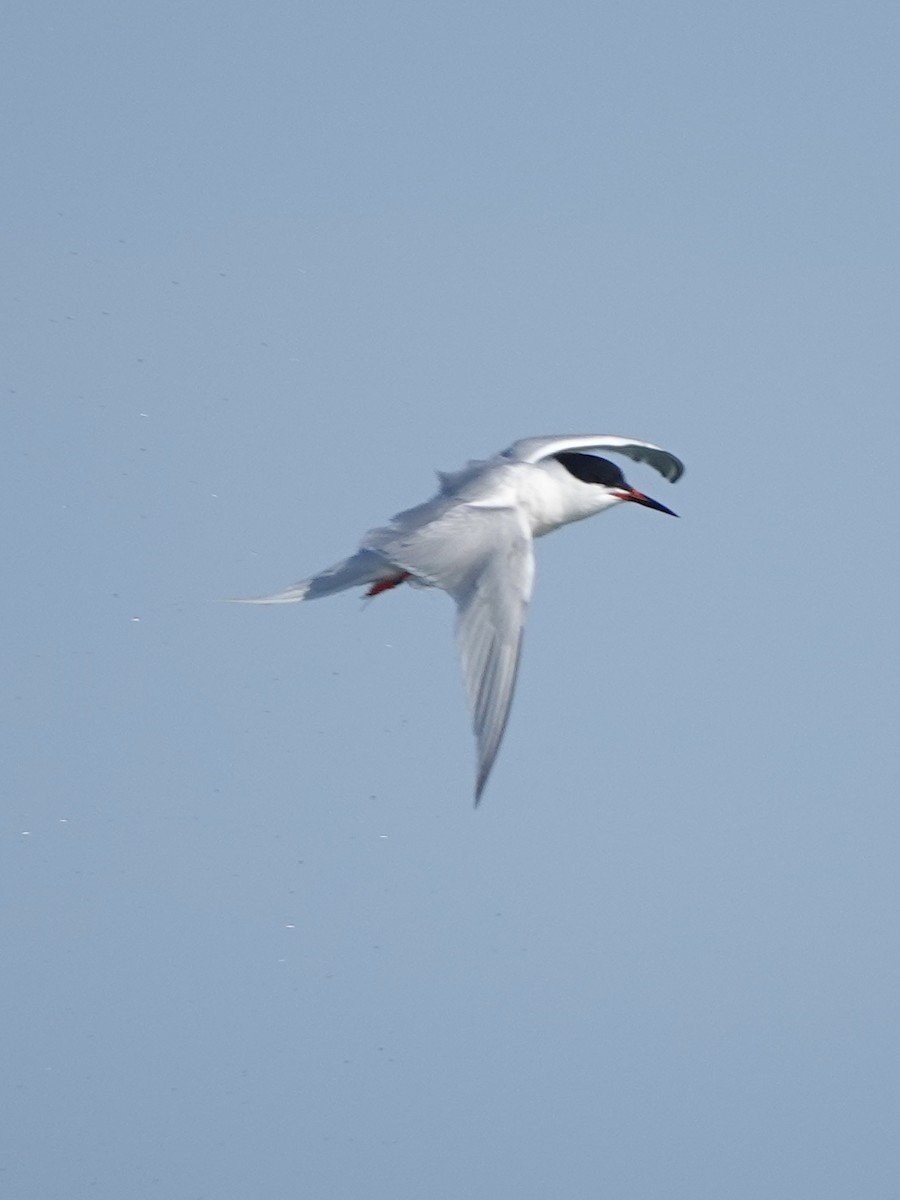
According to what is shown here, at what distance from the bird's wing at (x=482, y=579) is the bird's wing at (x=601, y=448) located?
1000mm

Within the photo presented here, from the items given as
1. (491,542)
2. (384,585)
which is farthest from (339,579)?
(491,542)

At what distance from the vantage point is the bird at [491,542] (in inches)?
347

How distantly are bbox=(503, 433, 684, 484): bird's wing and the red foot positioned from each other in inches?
33.0

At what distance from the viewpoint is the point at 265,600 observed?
35.0 ft

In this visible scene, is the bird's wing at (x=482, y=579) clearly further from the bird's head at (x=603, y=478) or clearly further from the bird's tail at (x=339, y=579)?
the bird's head at (x=603, y=478)

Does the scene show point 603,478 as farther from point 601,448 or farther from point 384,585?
point 384,585

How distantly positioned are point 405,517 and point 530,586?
1.00 meters

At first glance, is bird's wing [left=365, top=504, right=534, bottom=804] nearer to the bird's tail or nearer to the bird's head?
the bird's tail

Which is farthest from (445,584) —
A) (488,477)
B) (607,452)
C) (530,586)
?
(607,452)

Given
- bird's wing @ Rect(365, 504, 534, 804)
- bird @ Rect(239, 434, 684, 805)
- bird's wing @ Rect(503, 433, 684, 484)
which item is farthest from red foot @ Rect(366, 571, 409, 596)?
bird's wing @ Rect(503, 433, 684, 484)

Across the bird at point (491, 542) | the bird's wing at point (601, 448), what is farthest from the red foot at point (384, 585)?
the bird's wing at point (601, 448)

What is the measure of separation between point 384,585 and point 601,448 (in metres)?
1.33

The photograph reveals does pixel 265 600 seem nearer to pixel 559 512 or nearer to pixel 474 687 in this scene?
pixel 559 512

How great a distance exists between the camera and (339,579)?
10.6 m
